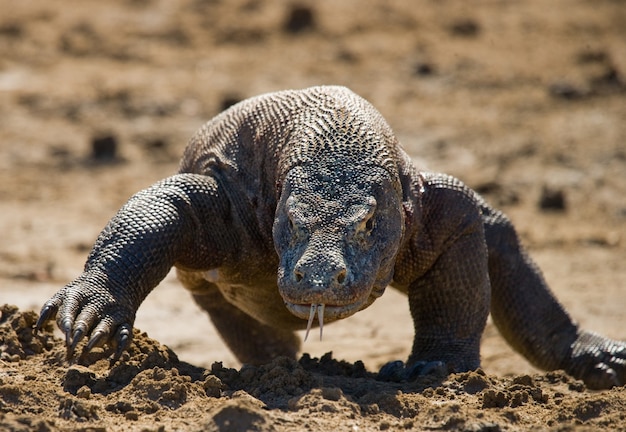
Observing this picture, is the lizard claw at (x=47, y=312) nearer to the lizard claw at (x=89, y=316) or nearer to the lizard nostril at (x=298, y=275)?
the lizard claw at (x=89, y=316)

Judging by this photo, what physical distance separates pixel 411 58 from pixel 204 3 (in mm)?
3521

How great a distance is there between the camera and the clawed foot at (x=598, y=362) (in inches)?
283

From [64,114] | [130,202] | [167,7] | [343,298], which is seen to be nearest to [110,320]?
[130,202]

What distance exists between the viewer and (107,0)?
1739cm

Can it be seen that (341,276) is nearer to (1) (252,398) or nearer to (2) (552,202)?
(1) (252,398)

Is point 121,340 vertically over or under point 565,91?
under

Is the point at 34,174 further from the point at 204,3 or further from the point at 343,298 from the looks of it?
the point at 343,298

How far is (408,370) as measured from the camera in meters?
5.87

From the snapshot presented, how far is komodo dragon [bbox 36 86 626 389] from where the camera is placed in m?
5.10

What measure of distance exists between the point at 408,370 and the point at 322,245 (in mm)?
1224

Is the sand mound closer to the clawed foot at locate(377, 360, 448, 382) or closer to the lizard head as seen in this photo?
the clawed foot at locate(377, 360, 448, 382)

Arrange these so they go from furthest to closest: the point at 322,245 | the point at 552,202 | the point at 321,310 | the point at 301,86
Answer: the point at 301,86 → the point at 552,202 → the point at 322,245 → the point at 321,310

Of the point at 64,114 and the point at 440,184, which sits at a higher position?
the point at 64,114

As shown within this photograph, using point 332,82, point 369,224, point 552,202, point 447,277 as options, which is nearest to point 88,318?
point 369,224
